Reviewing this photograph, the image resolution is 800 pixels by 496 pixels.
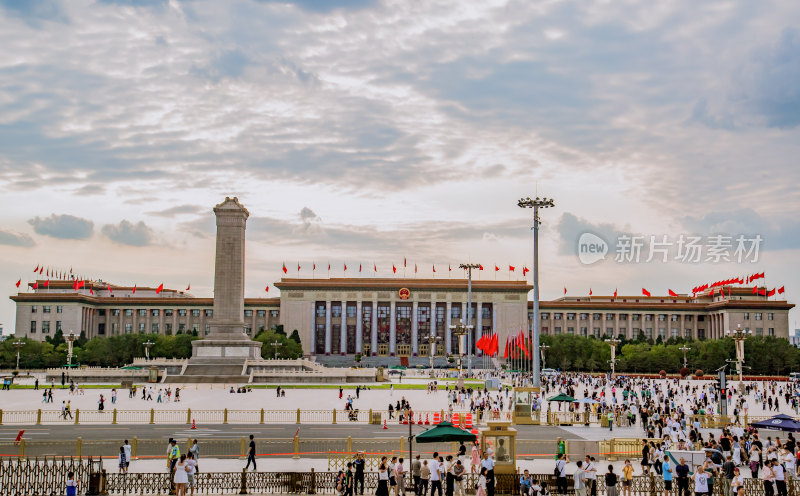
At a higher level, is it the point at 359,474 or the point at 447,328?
the point at 447,328

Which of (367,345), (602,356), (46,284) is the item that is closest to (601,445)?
(602,356)

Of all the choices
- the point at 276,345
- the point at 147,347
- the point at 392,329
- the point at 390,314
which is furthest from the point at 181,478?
the point at 390,314

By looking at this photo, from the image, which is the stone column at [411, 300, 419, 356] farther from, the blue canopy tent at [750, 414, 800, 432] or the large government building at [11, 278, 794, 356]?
the blue canopy tent at [750, 414, 800, 432]

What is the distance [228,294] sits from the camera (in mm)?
94312

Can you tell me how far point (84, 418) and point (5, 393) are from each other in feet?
93.7

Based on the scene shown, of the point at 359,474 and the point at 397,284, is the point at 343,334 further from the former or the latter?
the point at 359,474

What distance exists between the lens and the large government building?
156 m

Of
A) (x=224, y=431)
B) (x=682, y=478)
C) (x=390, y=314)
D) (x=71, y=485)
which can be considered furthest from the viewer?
(x=390, y=314)

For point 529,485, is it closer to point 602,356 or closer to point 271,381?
point 271,381

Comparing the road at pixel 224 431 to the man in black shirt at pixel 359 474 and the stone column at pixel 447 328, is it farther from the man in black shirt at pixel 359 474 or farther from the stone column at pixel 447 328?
the stone column at pixel 447 328

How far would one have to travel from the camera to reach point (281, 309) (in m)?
160

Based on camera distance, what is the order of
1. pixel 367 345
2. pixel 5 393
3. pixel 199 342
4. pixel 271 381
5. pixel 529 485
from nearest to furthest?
1. pixel 529 485
2. pixel 5 393
3. pixel 271 381
4. pixel 199 342
5. pixel 367 345

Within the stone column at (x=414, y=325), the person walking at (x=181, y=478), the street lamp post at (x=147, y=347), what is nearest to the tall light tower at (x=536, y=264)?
the person walking at (x=181, y=478)

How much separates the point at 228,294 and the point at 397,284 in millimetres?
68984
